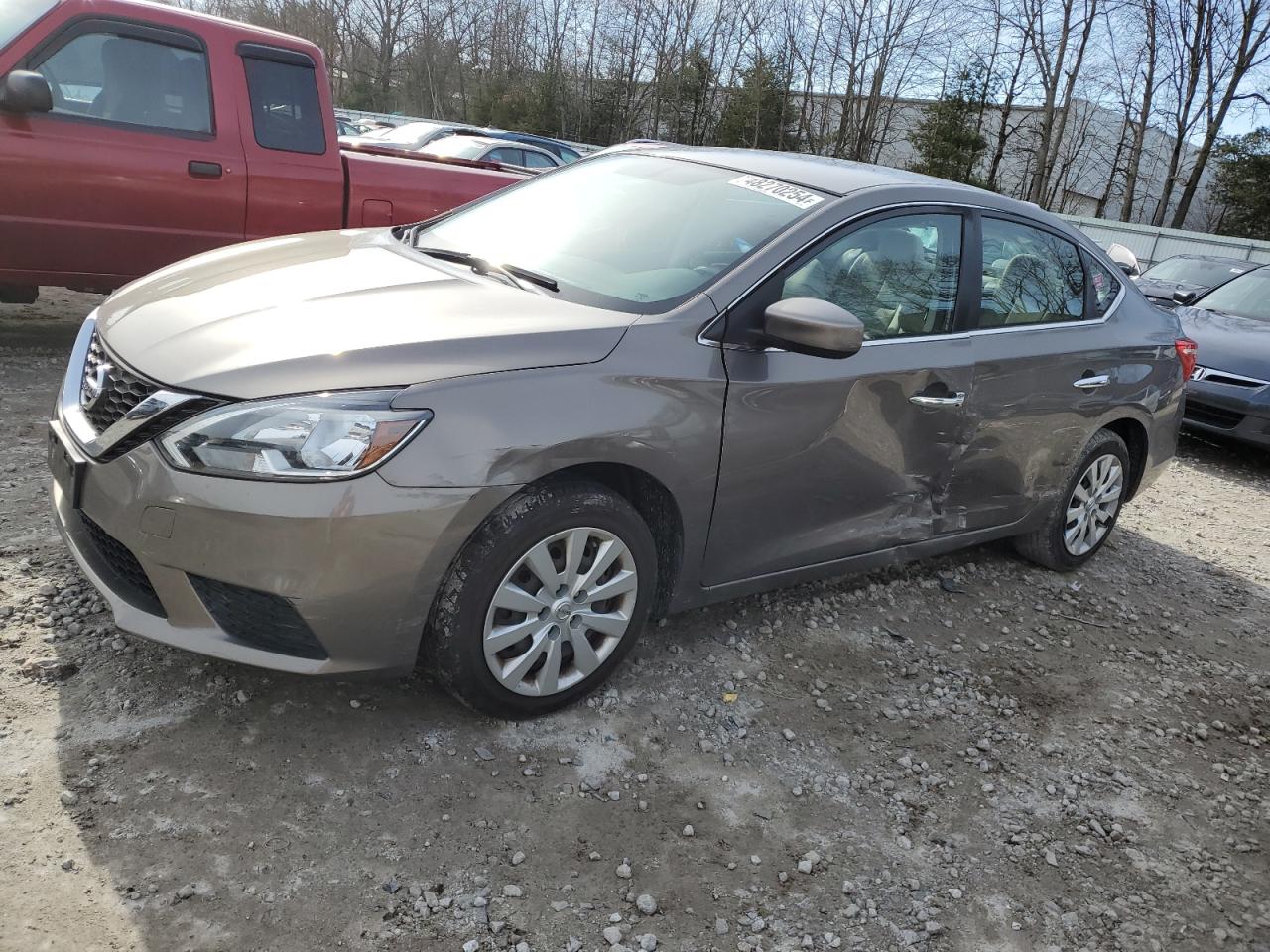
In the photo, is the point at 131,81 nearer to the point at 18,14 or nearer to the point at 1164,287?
the point at 18,14

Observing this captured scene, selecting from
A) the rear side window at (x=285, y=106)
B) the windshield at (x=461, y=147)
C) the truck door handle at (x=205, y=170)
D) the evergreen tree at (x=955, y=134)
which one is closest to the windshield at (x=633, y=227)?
the truck door handle at (x=205, y=170)

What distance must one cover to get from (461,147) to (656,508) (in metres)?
11.5

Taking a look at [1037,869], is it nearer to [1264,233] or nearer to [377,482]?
[377,482]

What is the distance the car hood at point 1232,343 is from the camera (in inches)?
302

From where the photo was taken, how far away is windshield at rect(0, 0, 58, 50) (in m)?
5.13

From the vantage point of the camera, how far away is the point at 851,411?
3.39m

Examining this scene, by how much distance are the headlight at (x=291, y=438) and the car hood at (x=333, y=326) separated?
5cm

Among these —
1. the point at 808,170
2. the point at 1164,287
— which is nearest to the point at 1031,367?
the point at 808,170

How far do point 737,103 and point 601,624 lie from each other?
112 ft

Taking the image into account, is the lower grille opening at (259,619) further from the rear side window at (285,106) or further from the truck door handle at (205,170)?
the rear side window at (285,106)

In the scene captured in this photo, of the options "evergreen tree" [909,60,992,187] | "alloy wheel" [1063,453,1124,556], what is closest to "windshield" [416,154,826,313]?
"alloy wheel" [1063,453,1124,556]

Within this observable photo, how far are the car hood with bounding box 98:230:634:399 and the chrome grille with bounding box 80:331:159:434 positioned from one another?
4cm

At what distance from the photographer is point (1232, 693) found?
401 cm

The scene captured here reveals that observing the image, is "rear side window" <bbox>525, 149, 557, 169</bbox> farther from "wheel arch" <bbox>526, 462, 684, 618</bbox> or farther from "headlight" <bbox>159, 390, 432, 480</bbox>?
"headlight" <bbox>159, 390, 432, 480</bbox>
